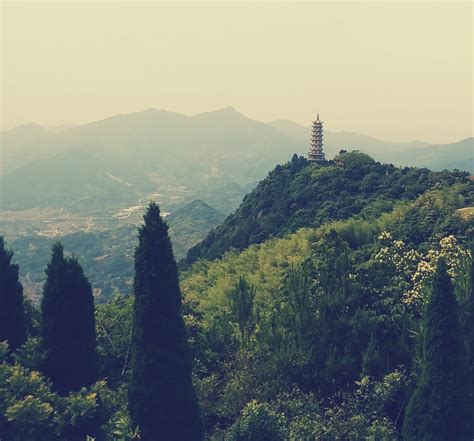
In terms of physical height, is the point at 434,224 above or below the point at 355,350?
above

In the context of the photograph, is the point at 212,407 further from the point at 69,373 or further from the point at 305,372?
the point at 69,373

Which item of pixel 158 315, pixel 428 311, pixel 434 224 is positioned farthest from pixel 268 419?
pixel 434 224

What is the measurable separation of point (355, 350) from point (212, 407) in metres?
7.69

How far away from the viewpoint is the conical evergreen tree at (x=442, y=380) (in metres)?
23.6

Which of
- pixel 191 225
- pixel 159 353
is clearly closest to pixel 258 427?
pixel 159 353

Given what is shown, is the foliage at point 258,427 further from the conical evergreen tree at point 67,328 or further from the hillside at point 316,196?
the hillside at point 316,196

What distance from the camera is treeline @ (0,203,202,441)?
23.3 meters

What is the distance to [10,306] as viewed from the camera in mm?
27797

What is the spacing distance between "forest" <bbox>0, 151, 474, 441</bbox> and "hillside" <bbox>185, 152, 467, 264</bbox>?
23439 millimetres

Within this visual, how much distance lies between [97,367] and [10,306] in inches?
217

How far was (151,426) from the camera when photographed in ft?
79.6

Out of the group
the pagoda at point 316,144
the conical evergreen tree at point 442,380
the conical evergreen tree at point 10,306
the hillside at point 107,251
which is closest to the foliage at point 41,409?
the conical evergreen tree at point 10,306

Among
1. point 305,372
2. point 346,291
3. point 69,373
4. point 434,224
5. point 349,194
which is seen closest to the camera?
point 69,373

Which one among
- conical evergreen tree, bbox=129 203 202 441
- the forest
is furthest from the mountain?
conical evergreen tree, bbox=129 203 202 441
